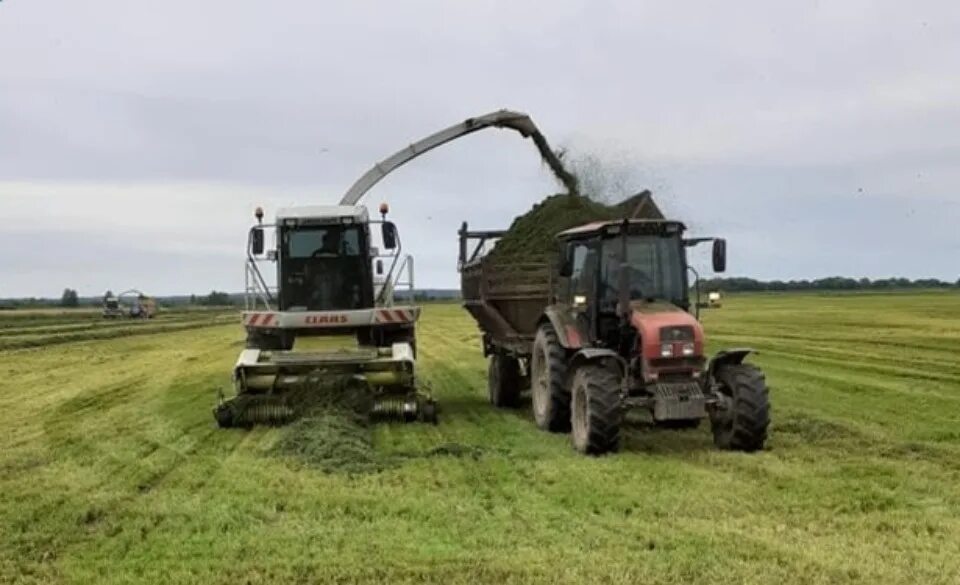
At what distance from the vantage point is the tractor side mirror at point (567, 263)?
12.7 metres

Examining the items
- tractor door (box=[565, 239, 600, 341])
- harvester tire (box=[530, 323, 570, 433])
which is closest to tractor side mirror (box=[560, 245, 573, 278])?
tractor door (box=[565, 239, 600, 341])

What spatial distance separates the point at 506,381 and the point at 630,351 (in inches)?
176

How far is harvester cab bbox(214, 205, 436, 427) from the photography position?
14008mm

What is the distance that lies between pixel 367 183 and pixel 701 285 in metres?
10.5

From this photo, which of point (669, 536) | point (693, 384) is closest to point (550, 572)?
point (669, 536)

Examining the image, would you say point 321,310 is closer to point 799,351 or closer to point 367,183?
point 367,183

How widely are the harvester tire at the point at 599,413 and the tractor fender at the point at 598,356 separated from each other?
5.2 inches

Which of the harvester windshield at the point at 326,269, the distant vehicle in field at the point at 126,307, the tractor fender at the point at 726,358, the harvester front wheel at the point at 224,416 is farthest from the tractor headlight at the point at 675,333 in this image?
the distant vehicle in field at the point at 126,307

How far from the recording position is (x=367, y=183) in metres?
21.4

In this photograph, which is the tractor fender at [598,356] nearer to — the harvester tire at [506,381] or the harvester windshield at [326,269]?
the harvester tire at [506,381]

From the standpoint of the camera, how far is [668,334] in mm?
11062

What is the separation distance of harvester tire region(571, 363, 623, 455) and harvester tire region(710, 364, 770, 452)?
42.0 inches

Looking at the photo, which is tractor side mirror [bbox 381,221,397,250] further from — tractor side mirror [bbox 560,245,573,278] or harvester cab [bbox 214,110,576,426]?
tractor side mirror [bbox 560,245,573,278]

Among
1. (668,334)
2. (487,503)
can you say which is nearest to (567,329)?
(668,334)
